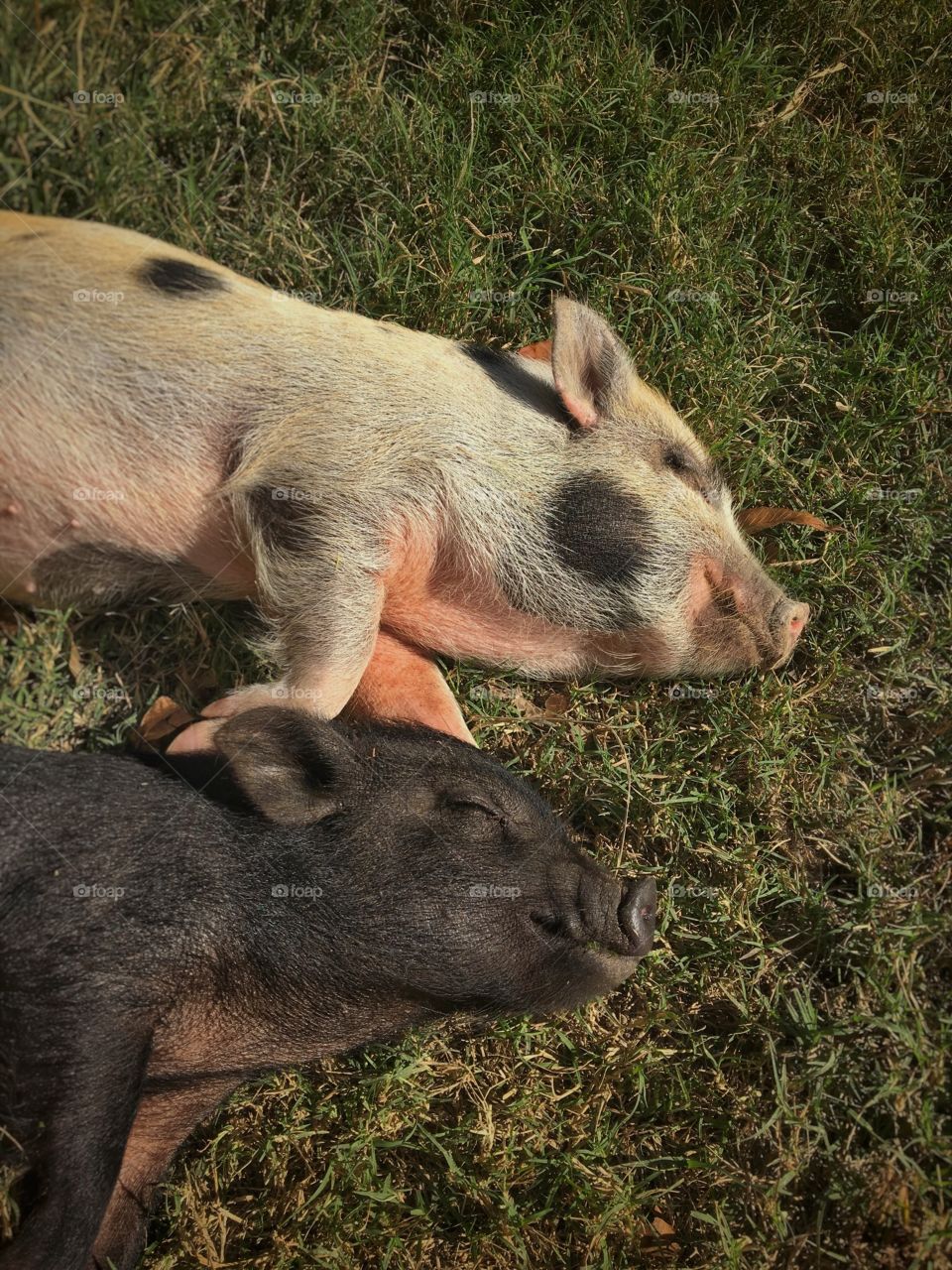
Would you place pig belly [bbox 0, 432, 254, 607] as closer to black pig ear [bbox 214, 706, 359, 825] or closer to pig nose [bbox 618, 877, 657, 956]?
black pig ear [bbox 214, 706, 359, 825]

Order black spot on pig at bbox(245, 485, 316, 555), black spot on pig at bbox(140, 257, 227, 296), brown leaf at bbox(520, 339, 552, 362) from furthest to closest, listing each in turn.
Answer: brown leaf at bbox(520, 339, 552, 362) < black spot on pig at bbox(140, 257, 227, 296) < black spot on pig at bbox(245, 485, 316, 555)

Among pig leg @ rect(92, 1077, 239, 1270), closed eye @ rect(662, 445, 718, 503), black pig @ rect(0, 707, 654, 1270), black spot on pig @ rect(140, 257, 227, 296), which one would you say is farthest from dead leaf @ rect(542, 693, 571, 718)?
black spot on pig @ rect(140, 257, 227, 296)

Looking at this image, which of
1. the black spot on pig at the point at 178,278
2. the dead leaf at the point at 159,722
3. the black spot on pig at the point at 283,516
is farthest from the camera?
the dead leaf at the point at 159,722

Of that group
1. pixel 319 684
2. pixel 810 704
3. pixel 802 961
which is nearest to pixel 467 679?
pixel 319 684

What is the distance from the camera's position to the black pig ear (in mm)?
3697

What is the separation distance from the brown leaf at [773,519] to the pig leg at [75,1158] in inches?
121

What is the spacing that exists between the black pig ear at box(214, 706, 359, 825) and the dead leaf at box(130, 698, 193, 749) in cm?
81

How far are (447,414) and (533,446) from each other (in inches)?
13.1

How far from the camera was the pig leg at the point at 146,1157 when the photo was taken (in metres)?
3.75

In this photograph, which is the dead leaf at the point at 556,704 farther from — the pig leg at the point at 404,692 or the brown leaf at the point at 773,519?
the brown leaf at the point at 773,519

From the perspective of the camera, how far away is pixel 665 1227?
406cm

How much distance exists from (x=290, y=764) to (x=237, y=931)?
22.1 inches

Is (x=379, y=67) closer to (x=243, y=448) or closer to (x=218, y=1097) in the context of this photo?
(x=243, y=448)

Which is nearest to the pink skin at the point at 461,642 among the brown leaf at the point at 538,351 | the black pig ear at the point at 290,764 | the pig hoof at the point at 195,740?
the pig hoof at the point at 195,740
